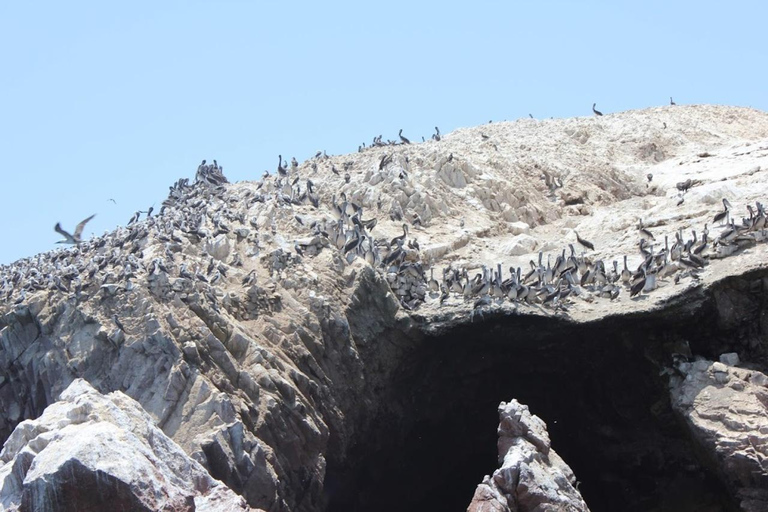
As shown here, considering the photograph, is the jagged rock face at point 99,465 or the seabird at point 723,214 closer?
the jagged rock face at point 99,465

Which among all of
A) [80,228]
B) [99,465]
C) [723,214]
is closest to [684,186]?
[723,214]

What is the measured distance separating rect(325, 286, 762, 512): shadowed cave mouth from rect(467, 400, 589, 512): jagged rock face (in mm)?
4080

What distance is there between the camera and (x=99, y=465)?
64.1 feet

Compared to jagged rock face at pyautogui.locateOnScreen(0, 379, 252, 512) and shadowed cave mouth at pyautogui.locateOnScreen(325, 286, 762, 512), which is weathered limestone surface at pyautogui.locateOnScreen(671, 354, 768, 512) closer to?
shadowed cave mouth at pyautogui.locateOnScreen(325, 286, 762, 512)

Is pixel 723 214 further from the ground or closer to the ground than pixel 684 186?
closer to the ground

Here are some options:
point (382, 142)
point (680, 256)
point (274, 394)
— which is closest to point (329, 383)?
point (274, 394)

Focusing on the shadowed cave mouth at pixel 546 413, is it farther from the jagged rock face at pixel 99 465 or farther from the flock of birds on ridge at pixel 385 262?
the jagged rock face at pixel 99 465

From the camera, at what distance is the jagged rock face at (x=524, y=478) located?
76.1ft

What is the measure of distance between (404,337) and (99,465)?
10.8 metres

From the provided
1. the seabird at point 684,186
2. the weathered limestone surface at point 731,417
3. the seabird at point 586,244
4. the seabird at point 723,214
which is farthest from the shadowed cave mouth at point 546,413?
the seabird at point 684,186

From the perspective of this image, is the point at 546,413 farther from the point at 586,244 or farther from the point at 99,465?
the point at 99,465

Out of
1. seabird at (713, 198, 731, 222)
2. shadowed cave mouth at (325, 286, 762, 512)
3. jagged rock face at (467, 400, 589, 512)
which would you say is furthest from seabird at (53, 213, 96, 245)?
seabird at (713, 198, 731, 222)

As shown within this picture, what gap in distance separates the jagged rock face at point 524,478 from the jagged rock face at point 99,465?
4.92 metres

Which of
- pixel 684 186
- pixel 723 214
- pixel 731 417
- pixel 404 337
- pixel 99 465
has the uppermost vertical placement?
pixel 684 186
